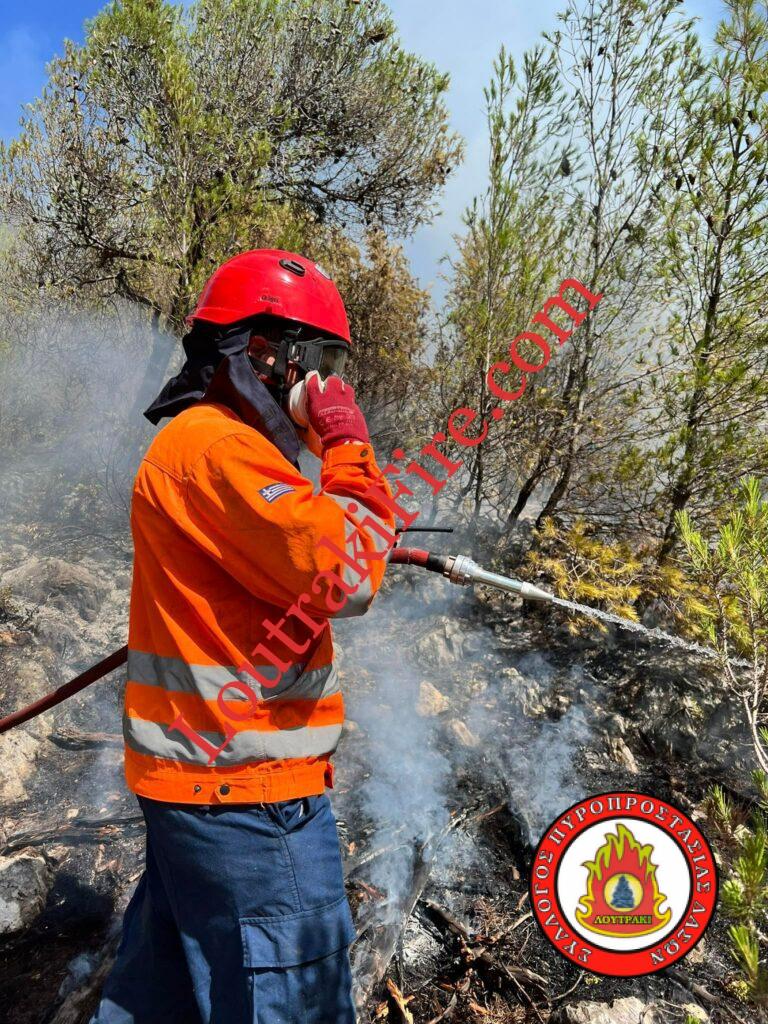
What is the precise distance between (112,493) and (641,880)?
516 cm

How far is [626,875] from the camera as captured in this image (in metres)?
1.94

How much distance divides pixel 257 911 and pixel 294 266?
1.81m

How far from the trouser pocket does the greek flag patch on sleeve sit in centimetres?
101

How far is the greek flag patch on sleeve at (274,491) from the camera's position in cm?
133

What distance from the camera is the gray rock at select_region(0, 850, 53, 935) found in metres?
2.34

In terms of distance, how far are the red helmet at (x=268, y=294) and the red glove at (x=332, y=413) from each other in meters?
0.24

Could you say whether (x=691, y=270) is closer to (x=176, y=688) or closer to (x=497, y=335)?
(x=497, y=335)

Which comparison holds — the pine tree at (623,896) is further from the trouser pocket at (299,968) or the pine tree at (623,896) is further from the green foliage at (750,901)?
the trouser pocket at (299,968)

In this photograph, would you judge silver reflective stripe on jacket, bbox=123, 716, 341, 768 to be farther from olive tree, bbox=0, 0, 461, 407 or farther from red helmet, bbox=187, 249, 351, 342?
olive tree, bbox=0, 0, 461, 407

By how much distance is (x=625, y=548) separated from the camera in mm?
3748

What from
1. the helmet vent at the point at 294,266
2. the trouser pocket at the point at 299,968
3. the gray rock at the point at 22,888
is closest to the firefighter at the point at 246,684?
the trouser pocket at the point at 299,968

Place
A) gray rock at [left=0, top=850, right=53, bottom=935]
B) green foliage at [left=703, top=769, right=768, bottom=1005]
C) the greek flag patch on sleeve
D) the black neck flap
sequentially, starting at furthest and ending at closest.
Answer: gray rock at [left=0, top=850, right=53, bottom=935], the black neck flap, the greek flag patch on sleeve, green foliage at [left=703, top=769, right=768, bottom=1005]

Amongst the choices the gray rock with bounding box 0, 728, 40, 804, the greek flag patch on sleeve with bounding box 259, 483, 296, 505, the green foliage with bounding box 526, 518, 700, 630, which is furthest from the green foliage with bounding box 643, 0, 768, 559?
the gray rock with bounding box 0, 728, 40, 804

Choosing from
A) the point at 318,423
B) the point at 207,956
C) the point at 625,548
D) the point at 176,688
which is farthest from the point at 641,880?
the point at 625,548
